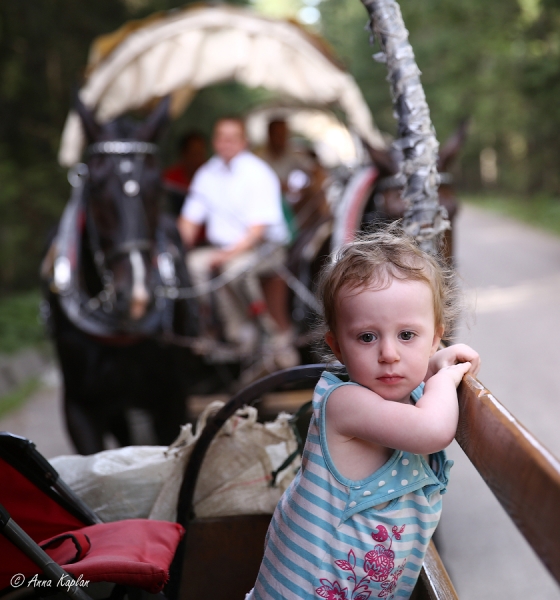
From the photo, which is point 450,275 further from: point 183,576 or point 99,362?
point 99,362

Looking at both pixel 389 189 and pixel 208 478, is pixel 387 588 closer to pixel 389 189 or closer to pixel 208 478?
pixel 208 478

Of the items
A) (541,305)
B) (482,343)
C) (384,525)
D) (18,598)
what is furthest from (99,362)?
(541,305)

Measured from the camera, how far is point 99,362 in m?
4.09

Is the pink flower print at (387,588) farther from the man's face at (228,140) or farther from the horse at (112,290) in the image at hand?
the man's face at (228,140)

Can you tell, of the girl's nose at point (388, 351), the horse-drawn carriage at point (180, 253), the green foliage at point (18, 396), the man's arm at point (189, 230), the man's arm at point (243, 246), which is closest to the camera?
the horse-drawn carriage at point (180, 253)

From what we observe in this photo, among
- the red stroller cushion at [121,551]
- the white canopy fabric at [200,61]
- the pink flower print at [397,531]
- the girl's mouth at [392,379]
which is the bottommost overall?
the red stroller cushion at [121,551]

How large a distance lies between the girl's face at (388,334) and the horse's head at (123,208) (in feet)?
8.33

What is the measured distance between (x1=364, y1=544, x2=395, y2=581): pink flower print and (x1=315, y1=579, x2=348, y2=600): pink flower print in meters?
0.06

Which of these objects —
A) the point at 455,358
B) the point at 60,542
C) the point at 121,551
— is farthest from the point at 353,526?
the point at 60,542

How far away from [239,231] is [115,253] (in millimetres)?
2066

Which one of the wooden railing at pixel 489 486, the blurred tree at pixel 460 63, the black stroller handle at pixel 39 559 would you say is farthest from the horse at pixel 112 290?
the blurred tree at pixel 460 63

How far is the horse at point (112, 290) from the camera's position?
395 centimetres

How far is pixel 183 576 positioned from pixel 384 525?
2.94 feet

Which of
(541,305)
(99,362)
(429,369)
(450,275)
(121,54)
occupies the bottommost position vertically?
(541,305)
